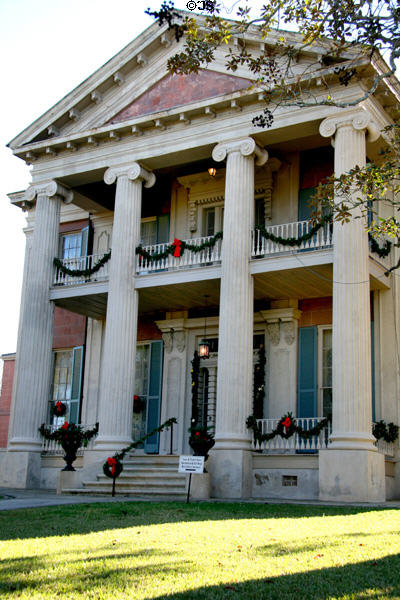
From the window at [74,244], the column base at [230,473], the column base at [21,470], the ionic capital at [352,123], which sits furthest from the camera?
the window at [74,244]

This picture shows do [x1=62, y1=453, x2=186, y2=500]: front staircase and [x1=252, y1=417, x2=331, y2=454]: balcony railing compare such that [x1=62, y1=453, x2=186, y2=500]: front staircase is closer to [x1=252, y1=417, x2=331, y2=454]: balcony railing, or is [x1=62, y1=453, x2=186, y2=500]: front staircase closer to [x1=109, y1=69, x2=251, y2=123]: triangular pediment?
[x1=252, y1=417, x2=331, y2=454]: balcony railing

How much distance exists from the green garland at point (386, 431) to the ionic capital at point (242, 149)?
6.79 m

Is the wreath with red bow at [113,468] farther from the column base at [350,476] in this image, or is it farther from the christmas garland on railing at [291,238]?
the christmas garland on railing at [291,238]

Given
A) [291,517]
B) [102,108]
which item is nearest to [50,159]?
[102,108]

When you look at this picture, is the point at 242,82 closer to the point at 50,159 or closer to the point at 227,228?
the point at 227,228

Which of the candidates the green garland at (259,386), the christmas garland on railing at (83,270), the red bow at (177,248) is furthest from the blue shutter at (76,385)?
the green garland at (259,386)

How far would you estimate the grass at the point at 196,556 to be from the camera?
519cm

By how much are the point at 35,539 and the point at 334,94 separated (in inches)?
485

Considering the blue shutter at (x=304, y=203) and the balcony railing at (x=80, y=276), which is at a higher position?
the blue shutter at (x=304, y=203)

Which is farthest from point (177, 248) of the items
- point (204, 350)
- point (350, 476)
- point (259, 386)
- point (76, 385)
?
point (350, 476)

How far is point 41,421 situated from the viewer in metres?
19.6

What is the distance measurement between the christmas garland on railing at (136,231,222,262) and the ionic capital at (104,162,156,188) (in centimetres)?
196

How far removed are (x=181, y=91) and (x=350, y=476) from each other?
10552 millimetres

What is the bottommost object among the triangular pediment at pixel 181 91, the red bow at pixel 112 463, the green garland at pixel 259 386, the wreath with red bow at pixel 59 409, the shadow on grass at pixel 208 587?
the shadow on grass at pixel 208 587
